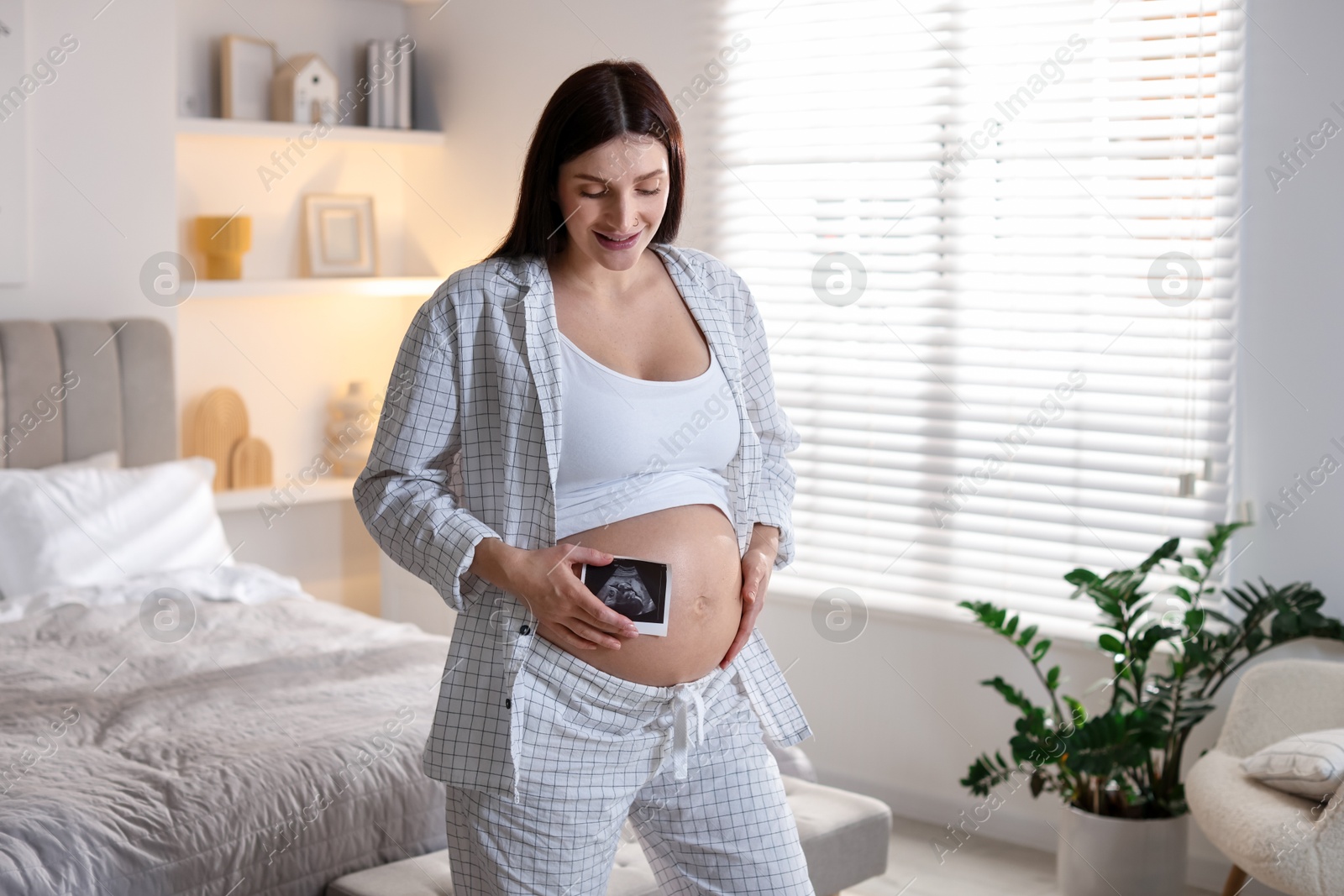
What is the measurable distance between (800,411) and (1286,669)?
1.43 m

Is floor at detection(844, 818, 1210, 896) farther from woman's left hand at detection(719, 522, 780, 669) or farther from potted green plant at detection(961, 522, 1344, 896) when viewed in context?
woman's left hand at detection(719, 522, 780, 669)

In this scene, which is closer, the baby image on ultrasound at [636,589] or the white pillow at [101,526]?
the baby image on ultrasound at [636,589]

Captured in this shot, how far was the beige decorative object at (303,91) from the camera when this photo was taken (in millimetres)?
4039

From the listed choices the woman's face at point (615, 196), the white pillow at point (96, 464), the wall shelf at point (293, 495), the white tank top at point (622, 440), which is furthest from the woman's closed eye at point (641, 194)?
the wall shelf at point (293, 495)

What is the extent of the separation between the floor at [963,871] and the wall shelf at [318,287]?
211cm

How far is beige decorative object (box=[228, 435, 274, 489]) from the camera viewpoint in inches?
160

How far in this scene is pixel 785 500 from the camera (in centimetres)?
163

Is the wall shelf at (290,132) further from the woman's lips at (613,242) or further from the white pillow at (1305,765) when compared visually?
the white pillow at (1305,765)

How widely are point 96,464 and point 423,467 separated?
2.42m

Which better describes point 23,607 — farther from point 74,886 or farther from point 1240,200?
point 1240,200

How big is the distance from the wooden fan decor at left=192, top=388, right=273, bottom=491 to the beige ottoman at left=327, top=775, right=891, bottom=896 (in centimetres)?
227

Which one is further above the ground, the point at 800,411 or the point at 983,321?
the point at 983,321

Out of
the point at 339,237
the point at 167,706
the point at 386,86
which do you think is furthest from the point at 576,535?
the point at 386,86

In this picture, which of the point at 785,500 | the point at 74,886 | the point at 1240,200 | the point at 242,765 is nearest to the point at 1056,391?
the point at 1240,200
